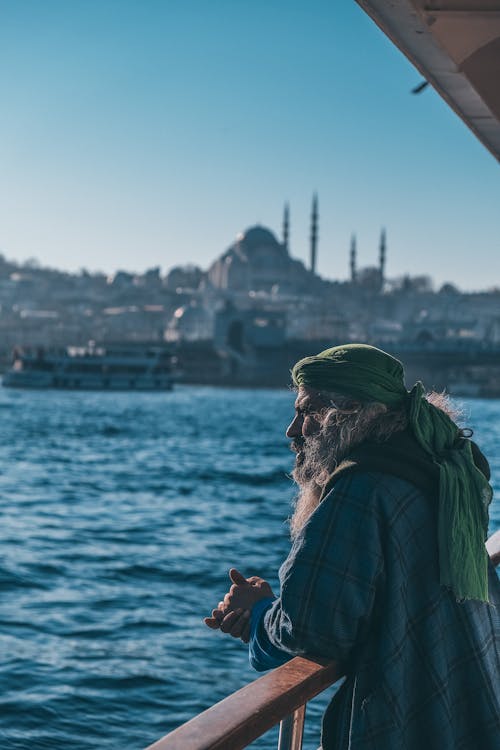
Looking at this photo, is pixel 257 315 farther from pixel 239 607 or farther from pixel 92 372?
pixel 239 607

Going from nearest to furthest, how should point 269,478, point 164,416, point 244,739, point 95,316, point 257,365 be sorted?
point 244,739
point 269,478
point 164,416
point 257,365
point 95,316

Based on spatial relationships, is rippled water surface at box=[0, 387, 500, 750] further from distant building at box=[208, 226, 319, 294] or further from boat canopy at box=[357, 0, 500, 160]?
distant building at box=[208, 226, 319, 294]

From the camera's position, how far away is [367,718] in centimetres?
159

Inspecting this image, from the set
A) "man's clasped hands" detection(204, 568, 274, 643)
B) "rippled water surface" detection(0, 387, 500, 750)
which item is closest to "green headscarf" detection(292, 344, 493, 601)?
"man's clasped hands" detection(204, 568, 274, 643)

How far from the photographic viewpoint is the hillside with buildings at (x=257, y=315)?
282 ft

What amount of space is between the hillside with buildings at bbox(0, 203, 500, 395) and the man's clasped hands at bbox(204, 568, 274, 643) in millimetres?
78851

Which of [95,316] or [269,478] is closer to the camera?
[269,478]

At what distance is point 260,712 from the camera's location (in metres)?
1.48

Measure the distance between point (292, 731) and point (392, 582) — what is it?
31 cm

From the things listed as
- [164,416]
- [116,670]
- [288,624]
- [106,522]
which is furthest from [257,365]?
[288,624]

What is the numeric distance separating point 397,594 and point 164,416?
149 ft

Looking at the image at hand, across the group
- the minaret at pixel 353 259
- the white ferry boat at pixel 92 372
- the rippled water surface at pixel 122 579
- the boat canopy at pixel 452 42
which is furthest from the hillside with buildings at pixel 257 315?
the boat canopy at pixel 452 42

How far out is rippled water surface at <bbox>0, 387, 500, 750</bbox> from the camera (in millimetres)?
6391

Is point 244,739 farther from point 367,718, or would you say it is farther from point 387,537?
point 387,537
